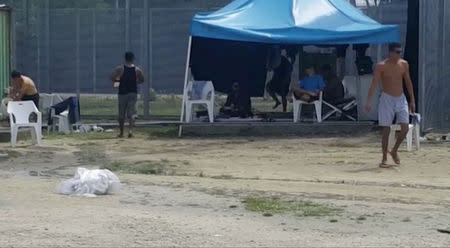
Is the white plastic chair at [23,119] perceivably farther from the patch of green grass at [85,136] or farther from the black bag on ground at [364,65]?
the black bag on ground at [364,65]

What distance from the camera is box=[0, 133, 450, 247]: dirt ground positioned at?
9383 millimetres

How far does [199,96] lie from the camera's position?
21156 millimetres

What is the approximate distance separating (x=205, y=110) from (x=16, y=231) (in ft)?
41.1

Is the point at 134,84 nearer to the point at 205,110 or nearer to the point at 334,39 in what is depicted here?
the point at 205,110

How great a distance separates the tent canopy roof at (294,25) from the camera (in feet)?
66.7

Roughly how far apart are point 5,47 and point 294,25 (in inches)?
254

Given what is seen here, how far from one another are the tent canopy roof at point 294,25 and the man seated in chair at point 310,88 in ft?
3.04

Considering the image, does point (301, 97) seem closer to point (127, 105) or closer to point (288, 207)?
point (127, 105)

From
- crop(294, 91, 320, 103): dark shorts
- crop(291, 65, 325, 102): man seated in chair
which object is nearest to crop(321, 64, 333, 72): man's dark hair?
crop(291, 65, 325, 102): man seated in chair

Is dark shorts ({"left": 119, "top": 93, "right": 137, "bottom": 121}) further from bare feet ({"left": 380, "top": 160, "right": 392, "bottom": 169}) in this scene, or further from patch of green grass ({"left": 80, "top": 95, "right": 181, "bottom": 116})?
bare feet ({"left": 380, "top": 160, "right": 392, "bottom": 169})

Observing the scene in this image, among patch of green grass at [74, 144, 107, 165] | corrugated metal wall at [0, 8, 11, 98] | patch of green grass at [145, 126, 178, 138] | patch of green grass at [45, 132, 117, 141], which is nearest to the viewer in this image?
patch of green grass at [74, 144, 107, 165]

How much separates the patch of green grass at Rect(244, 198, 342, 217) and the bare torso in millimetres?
4218

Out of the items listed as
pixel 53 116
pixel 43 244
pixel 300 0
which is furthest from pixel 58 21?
pixel 43 244

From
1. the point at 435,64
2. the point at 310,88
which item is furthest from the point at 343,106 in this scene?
the point at 435,64
